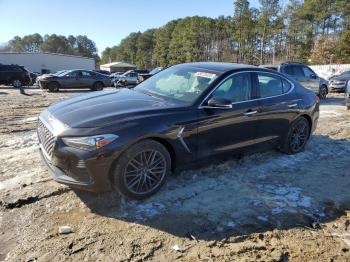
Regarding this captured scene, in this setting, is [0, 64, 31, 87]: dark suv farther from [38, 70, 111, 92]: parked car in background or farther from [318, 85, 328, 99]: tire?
[318, 85, 328, 99]: tire

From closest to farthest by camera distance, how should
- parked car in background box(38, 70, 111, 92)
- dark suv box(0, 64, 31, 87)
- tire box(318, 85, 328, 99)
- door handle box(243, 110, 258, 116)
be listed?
door handle box(243, 110, 258, 116)
tire box(318, 85, 328, 99)
parked car in background box(38, 70, 111, 92)
dark suv box(0, 64, 31, 87)

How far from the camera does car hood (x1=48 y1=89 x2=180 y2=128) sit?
158 inches

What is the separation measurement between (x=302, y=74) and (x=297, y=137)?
29.5 ft

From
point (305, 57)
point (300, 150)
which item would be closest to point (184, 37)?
point (305, 57)

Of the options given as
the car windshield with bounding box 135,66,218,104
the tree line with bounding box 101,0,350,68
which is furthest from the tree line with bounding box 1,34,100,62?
the car windshield with bounding box 135,66,218,104

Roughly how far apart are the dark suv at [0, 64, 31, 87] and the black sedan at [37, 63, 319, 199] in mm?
21944

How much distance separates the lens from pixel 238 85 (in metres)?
5.27

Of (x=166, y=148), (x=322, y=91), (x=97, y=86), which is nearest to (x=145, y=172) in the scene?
(x=166, y=148)

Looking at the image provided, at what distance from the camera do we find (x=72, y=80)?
23.0 metres

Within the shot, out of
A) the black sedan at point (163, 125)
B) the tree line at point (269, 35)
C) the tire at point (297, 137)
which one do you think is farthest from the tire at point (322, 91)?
the tree line at point (269, 35)

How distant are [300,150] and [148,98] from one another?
332 centimetres

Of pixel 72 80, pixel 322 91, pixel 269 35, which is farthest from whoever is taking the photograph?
pixel 269 35

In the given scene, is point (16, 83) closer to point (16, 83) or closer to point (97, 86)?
point (16, 83)

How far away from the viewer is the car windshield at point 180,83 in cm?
489
